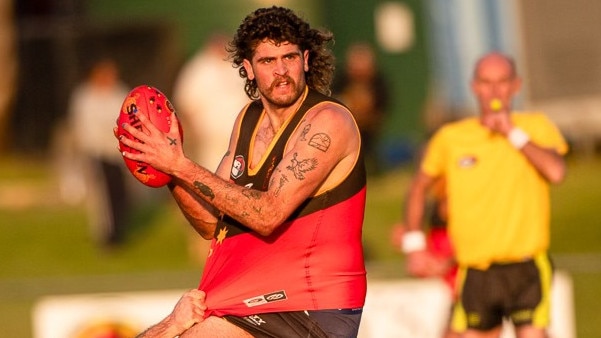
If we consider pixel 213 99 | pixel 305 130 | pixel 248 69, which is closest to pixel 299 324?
pixel 305 130

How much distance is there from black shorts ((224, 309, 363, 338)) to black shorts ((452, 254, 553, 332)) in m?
2.79

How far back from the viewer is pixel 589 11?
68.7 ft

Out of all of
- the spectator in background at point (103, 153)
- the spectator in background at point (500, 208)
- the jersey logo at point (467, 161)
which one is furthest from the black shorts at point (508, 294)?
the spectator in background at point (103, 153)

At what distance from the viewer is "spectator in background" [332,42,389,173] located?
19.2 m

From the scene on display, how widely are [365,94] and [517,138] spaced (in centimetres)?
946

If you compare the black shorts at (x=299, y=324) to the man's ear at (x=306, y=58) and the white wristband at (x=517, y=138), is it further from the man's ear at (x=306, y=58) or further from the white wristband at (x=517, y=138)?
the white wristband at (x=517, y=138)

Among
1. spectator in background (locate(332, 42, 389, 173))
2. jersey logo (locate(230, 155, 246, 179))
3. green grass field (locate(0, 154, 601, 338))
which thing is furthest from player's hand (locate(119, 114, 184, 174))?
spectator in background (locate(332, 42, 389, 173))

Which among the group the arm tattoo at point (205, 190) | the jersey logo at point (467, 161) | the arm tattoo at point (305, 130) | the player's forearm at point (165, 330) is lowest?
the player's forearm at point (165, 330)

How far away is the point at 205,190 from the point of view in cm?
716

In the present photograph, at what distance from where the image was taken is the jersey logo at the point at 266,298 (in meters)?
7.39

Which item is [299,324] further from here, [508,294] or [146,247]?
[146,247]

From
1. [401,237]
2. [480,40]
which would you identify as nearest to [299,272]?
[401,237]

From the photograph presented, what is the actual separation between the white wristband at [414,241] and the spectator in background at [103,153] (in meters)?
8.43

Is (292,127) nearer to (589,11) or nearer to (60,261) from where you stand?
(60,261)
